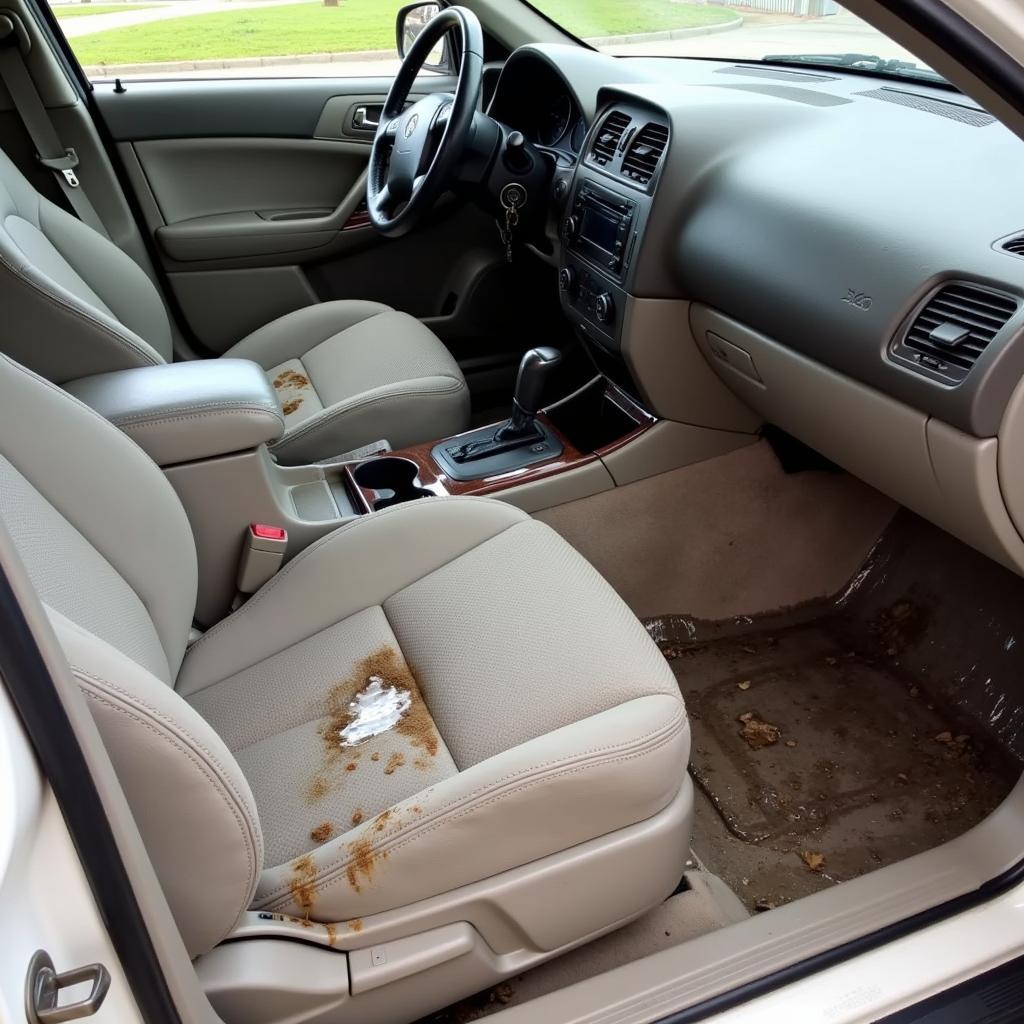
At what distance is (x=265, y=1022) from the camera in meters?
0.92

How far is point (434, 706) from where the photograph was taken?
1178mm

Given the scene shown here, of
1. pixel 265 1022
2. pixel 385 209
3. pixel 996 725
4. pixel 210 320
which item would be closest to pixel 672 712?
pixel 265 1022

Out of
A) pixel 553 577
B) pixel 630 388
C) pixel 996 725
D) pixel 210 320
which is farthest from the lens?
pixel 210 320

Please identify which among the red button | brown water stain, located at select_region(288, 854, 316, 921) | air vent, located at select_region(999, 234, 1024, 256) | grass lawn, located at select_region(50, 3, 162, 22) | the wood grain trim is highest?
grass lawn, located at select_region(50, 3, 162, 22)

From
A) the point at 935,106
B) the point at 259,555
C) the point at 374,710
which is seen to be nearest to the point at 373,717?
the point at 374,710

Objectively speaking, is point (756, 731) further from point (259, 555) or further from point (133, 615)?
point (133, 615)

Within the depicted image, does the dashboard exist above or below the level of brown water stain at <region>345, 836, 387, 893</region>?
above

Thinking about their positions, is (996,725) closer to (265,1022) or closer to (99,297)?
(265,1022)

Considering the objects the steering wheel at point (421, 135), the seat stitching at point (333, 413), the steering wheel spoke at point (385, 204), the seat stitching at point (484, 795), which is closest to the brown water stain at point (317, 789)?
the seat stitching at point (484, 795)

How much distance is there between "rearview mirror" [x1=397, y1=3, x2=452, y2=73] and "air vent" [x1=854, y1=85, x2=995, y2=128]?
3.53ft

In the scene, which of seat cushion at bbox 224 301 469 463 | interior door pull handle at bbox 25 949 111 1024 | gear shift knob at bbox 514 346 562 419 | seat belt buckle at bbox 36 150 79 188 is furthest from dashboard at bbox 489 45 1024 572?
Result: seat belt buckle at bbox 36 150 79 188

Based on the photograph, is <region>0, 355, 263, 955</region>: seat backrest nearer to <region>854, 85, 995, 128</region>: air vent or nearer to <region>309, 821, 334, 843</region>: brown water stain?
<region>309, 821, 334, 843</region>: brown water stain

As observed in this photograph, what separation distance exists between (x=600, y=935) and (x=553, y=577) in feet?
1.43

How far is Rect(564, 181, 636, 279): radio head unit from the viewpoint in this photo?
1.72 m
